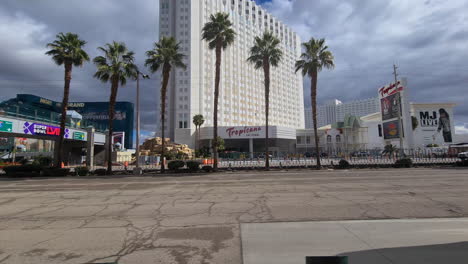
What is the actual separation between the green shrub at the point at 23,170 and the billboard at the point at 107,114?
93.6 metres

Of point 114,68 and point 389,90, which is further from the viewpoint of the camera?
point 389,90

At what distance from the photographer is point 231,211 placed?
774 cm

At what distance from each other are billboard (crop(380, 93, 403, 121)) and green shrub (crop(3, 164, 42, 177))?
62.8m

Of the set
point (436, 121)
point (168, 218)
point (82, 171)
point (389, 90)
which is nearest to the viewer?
point (168, 218)

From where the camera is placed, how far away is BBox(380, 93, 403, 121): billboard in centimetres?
5293

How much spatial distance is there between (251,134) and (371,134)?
Result: 44.0m

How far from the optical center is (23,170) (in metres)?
23.5

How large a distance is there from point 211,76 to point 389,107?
181 ft

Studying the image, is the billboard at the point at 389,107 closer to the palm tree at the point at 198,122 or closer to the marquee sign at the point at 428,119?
the marquee sign at the point at 428,119

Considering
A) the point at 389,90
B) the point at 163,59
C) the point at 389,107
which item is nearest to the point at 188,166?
the point at 163,59

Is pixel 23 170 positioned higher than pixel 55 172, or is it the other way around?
pixel 23 170

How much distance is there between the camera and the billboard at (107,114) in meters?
113

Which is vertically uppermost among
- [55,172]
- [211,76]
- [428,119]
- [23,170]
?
[211,76]

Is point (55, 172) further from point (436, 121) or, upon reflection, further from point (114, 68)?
point (436, 121)
